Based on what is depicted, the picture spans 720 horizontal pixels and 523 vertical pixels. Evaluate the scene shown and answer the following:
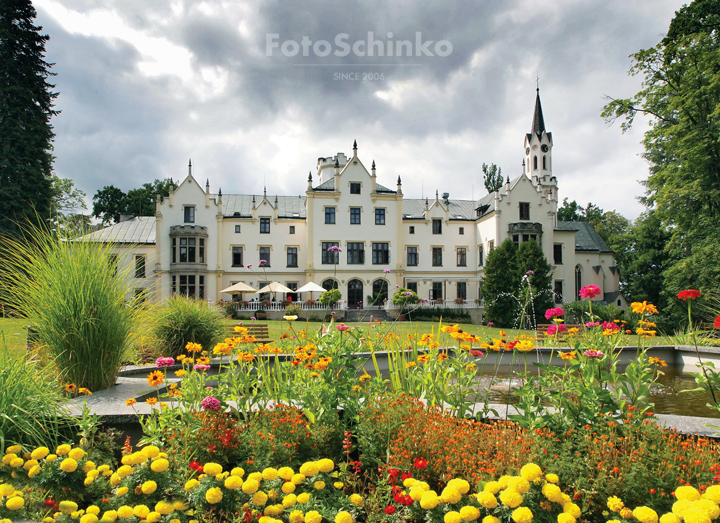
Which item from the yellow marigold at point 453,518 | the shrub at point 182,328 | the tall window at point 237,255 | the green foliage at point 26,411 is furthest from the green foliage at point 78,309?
the tall window at point 237,255

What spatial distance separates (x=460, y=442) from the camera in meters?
2.71

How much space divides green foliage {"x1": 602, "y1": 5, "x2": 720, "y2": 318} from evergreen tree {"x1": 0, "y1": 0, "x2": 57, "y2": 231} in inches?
1280

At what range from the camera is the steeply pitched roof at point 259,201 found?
109 ft

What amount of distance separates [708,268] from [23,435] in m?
24.6

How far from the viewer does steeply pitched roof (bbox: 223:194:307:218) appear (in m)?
33.2

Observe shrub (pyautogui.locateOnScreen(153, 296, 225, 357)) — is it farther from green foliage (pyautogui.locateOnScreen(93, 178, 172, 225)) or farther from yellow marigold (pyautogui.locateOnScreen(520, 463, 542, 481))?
green foliage (pyautogui.locateOnScreen(93, 178, 172, 225))

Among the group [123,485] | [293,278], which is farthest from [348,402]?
[293,278]

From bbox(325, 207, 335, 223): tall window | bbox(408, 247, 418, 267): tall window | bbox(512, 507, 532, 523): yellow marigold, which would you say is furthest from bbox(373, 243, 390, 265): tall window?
bbox(512, 507, 532, 523): yellow marigold

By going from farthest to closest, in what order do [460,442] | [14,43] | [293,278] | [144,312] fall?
[293,278], [14,43], [144,312], [460,442]

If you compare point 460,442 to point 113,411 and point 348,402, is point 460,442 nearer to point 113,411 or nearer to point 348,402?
point 348,402

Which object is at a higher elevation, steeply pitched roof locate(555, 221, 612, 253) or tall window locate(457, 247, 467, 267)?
steeply pitched roof locate(555, 221, 612, 253)

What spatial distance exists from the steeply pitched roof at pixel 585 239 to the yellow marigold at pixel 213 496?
39.2 m

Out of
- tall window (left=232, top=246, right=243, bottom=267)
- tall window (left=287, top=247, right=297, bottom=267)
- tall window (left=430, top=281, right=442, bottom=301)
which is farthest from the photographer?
tall window (left=430, top=281, right=442, bottom=301)

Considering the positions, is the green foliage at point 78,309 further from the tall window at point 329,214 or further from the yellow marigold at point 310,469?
the tall window at point 329,214
